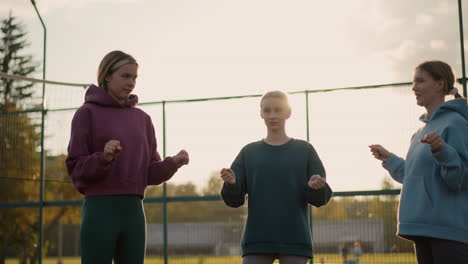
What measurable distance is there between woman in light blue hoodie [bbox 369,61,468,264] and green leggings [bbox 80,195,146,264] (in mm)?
1360

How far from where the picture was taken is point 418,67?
3.45m

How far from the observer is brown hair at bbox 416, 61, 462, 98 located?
3.36 meters

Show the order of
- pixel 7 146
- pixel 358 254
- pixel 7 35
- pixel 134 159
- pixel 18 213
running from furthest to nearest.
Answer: pixel 7 35 → pixel 18 213 → pixel 7 146 → pixel 358 254 → pixel 134 159

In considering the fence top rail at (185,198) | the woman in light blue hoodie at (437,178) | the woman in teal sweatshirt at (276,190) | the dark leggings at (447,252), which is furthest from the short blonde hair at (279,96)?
the fence top rail at (185,198)

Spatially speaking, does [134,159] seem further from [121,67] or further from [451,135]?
[451,135]

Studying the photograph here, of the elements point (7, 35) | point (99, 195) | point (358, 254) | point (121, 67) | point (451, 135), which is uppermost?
point (7, 35)

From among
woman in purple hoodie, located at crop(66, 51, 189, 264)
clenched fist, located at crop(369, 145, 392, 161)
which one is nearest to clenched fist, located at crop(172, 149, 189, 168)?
woman in purple hoodie, located at crop(66, 51, 189, 264)

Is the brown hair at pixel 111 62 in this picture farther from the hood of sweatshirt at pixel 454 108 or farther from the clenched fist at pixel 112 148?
the hood of sweatshirt at pixel 454 108

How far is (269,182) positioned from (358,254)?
516 cm

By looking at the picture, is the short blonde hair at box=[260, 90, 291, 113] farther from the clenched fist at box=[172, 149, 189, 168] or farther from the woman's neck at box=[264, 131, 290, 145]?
the clenched fist at box=[172, 149, 189, 168]

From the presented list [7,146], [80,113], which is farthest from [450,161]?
[7,146]

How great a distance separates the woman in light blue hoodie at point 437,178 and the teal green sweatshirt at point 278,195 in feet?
1.55

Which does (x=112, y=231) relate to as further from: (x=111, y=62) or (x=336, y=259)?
(x=336, y=259)

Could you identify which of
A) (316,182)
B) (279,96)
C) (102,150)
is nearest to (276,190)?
(316,182)
